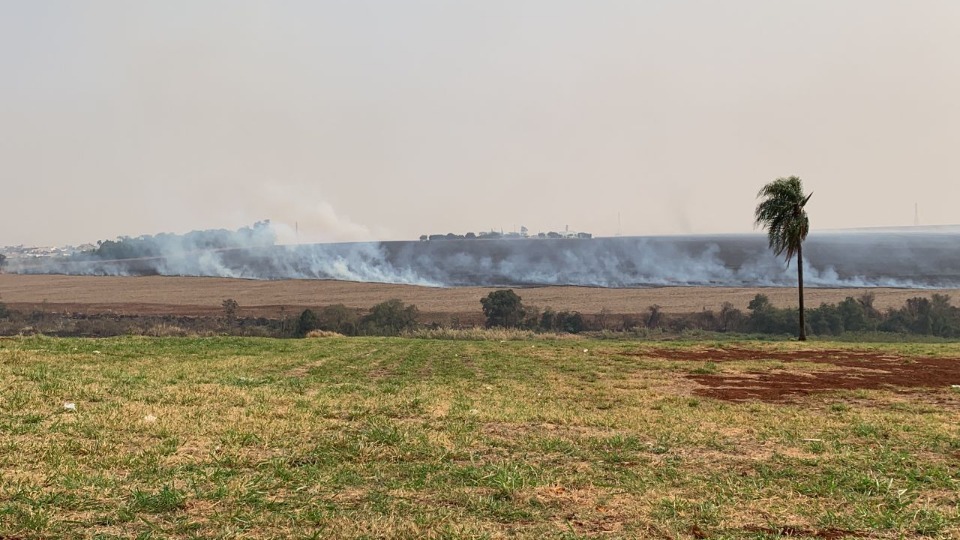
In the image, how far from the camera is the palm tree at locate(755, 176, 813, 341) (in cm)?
4378

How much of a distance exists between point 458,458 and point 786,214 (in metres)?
39.6

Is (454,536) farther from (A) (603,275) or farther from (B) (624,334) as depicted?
(A) (603,275)

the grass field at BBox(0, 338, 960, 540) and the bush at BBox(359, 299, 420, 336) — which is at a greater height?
the grass field at BBox(0, 338, 960, 540)

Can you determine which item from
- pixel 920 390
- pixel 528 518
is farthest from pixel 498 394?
pixel 920 390

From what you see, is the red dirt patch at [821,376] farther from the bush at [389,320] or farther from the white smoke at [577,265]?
the white smoke at [577,265]

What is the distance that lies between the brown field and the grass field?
229 feet

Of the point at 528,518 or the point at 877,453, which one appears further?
A: the point at 877,453

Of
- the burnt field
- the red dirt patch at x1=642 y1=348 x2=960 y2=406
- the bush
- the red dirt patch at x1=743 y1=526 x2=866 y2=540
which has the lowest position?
the bush

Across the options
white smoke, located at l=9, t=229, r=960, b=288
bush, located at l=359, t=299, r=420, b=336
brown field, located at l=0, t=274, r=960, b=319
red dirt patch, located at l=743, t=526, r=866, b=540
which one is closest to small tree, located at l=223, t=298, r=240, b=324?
brown field, located at l=0, t=274, r=960, b=319

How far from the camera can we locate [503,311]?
264 ft

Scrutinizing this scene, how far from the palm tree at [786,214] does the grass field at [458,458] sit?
916 inches

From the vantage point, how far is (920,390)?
2081cm

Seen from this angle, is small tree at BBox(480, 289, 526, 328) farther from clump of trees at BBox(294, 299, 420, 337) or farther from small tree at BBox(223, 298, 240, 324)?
small tree at BBox(223, 298, 240, 324)

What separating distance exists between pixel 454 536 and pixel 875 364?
91.5 feet
